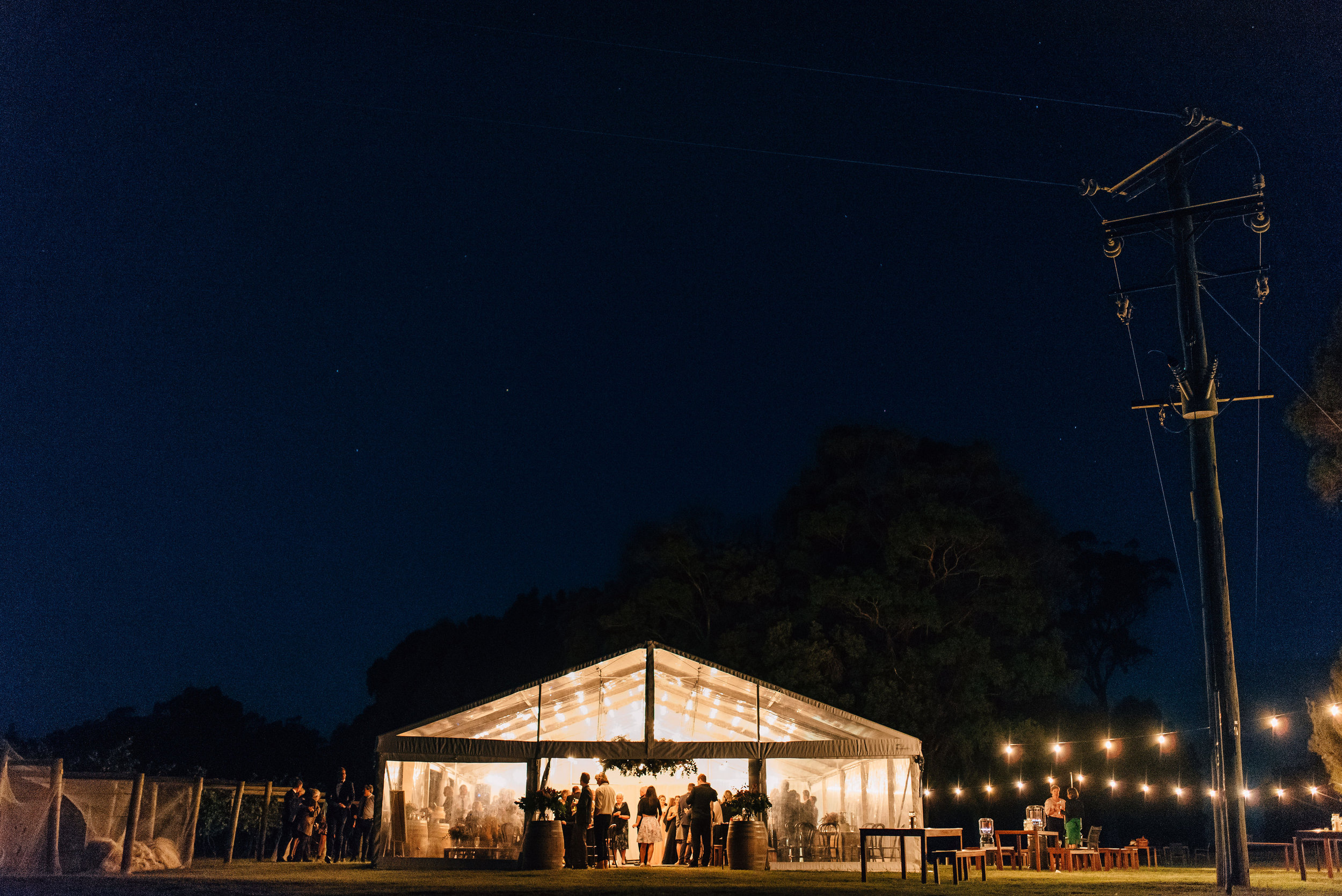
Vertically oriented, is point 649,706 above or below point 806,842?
above

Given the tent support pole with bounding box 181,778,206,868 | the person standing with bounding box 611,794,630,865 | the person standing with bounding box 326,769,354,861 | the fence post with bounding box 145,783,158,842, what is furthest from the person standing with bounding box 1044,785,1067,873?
the fence post with bounding box 145,783,158,842

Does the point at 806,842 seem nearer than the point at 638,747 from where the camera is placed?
No

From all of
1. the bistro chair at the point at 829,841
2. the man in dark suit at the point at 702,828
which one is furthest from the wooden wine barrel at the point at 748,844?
the man in dark suit at the point at 702,828

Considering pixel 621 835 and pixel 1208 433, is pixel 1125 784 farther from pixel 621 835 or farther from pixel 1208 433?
pixel 1208 433

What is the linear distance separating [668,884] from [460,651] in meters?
30.2

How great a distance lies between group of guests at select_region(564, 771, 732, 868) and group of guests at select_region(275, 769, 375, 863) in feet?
9.94

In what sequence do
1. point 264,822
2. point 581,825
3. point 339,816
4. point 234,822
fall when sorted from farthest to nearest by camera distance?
1. point 339,816
2. point 264,822
3. point 234,822
4. point 581,825

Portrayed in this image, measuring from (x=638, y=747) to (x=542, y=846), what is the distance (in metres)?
2.14

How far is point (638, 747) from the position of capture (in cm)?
1659

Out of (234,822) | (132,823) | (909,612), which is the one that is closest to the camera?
(132,823)

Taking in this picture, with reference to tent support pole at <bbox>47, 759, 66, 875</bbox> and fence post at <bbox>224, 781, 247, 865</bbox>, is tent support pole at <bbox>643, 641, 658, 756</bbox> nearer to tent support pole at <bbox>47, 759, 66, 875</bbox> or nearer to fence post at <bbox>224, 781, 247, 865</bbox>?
fence post at <bbox>224, 781, 247, 865</bbox>

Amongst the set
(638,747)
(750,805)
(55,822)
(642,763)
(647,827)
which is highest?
(638,747)

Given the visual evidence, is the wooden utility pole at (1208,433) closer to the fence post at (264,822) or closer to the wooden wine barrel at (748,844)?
the wooden wine barrel at (748,844)

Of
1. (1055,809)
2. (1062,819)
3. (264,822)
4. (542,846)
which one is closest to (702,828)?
(542,846)
